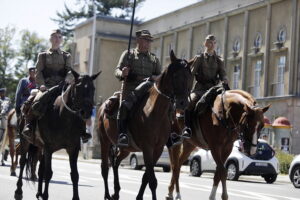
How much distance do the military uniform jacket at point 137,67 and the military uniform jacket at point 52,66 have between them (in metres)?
1.26

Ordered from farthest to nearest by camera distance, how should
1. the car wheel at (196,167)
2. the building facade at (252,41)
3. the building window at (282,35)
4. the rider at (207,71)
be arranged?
the building window at (282,35)
the building facade at (252,41)
the car wheel at (196,167)
the rider at (207,71)

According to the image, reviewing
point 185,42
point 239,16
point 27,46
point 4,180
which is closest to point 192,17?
point 185,42

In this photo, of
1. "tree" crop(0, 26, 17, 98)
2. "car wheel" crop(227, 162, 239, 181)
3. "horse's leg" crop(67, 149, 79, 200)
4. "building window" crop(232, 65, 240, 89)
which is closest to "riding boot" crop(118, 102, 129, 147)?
"horse's leg" crop(67, 149, 79, 200)

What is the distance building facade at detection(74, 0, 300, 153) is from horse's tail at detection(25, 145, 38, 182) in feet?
122

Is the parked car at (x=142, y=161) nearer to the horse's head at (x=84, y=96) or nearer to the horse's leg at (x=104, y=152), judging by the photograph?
the horse's leg at (x=104, y=152)

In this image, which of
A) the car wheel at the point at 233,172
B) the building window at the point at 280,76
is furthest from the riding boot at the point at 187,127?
the building window at the point at 280,76

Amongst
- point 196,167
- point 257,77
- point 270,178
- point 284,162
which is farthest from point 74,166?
point 257,77

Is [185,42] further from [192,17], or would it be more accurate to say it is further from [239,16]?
[239,16]

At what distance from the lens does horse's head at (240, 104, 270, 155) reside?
45.0 feet

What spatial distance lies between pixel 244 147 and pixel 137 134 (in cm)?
228

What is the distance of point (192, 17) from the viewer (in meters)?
67.3

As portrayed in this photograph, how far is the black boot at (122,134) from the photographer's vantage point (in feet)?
42.2

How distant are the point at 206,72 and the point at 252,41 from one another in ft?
137

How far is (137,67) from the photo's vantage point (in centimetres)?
1370
